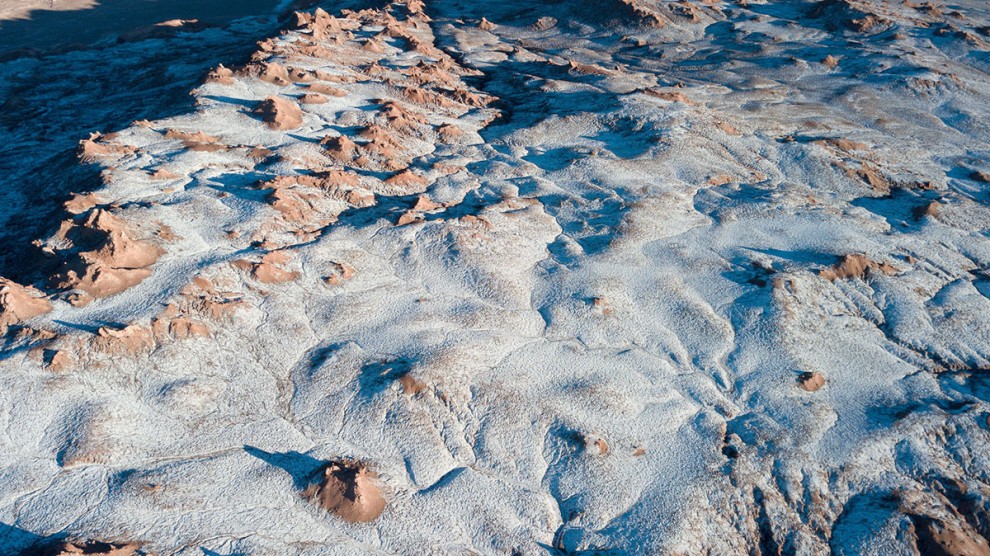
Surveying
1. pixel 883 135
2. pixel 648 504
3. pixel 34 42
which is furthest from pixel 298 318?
pixel 34 42

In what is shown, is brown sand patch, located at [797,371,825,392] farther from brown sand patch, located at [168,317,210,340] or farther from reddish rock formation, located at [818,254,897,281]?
brown sand patch, located at [168,317,210,340]

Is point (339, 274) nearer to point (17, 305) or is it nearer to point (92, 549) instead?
point (17, 305)

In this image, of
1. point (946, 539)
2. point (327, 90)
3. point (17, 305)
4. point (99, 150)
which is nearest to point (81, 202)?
point (99, 150)

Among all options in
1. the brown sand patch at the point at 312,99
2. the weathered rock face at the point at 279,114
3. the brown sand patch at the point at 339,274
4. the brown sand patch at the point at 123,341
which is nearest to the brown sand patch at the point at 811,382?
the brown sand patch at the point at 339,274

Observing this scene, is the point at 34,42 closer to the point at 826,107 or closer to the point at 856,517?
the point at 826,107

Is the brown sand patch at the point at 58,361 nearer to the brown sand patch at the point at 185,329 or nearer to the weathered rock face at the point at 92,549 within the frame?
the brown sand patch at the point at 185,329
